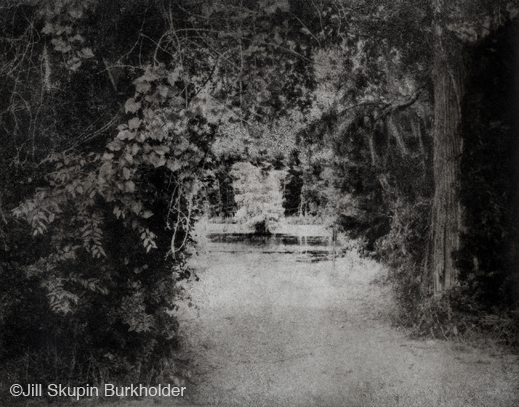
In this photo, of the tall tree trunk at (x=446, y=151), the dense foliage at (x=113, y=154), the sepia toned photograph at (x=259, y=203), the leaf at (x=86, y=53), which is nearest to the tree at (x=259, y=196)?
the sepia toned photograph at (x=259, y=203)

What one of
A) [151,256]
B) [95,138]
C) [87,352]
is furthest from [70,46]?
[87,352]

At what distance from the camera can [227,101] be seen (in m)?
3.92

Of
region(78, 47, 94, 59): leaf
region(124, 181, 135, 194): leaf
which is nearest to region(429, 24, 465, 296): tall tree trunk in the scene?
region(124, 181, 135, 194): leaf

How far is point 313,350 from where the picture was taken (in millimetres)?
3875

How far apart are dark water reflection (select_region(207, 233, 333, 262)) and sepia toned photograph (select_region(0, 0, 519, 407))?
1 cm

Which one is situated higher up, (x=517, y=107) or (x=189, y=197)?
(x=517, y=107)

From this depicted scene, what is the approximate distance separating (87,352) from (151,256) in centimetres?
72

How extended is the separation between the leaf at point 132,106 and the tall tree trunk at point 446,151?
73.8 inches

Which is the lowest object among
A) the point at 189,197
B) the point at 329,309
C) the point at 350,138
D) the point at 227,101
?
the point at 329,309

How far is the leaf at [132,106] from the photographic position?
12.8ft

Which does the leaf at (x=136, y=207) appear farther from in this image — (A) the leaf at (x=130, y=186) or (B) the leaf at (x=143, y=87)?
(B) the leaf at (x=143, y=87)

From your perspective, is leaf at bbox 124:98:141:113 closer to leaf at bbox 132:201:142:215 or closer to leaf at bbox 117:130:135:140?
leaf at bbox 117:130:135:140

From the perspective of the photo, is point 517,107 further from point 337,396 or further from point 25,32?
point 25,32

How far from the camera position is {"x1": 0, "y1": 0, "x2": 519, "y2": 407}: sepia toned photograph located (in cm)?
388
